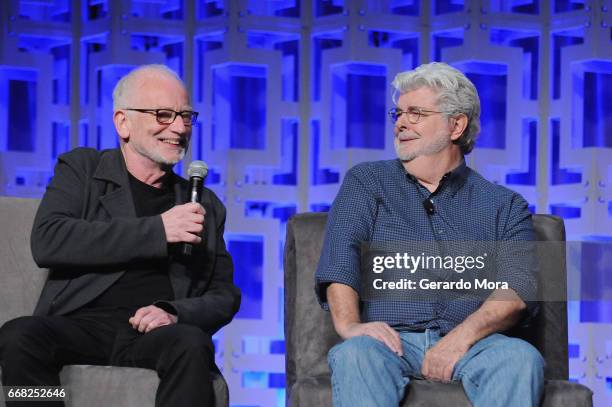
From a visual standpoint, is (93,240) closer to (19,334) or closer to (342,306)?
(19,334)

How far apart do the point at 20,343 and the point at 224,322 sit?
56 cm

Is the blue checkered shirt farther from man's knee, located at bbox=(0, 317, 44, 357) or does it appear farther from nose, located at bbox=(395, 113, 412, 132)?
man's knee, located at bbox=(0, 317, 44, 357)

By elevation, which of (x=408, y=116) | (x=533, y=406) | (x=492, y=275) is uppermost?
(x=408, y=116)

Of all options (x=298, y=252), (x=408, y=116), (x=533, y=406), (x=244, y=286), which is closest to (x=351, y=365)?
(x=533, y=406)

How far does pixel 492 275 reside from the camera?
2564 mm

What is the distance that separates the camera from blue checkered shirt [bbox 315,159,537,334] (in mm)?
2496

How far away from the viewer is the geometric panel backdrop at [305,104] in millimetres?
3816

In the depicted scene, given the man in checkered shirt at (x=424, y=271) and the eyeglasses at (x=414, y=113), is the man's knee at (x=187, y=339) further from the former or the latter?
the eyeglasses at (x=414, y=113)

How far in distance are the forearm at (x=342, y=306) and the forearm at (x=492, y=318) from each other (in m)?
0.24

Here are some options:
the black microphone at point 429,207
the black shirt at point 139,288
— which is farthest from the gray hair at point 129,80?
the black microphone at point 429,207

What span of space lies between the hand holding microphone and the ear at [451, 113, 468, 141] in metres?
0.72

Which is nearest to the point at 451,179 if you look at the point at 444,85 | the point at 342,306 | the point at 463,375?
the point at 444,85

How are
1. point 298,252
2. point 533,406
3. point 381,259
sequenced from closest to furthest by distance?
1. point 533,406
2. point 381,259
3. point 298,252

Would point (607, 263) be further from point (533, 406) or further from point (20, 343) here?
point (20, 343)
